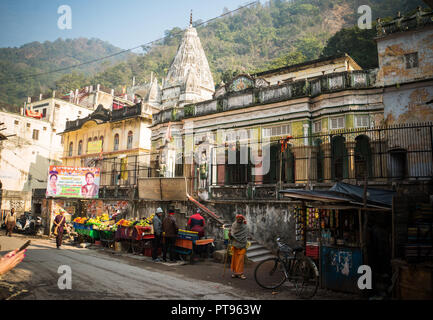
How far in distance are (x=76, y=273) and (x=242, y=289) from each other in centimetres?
440

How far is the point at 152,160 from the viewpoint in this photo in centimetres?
2450

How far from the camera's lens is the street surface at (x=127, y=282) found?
20.8 ft

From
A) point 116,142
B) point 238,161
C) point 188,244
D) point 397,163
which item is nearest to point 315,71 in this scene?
point 238,161

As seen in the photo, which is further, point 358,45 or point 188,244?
point 358,45

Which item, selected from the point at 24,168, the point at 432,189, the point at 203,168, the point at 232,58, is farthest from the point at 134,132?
the point at 232,58

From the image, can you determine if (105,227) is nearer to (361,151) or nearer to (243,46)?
(361,151)

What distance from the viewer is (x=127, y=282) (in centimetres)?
750

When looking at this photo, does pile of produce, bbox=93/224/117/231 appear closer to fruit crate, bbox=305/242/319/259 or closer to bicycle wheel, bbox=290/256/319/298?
fruit crate, bbox=305/242/319/259

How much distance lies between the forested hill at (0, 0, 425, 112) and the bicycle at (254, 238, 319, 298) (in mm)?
52638

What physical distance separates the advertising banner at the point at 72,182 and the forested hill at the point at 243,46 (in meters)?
43.0

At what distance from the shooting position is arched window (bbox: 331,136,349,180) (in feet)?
53.5

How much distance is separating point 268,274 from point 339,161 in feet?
37.1
